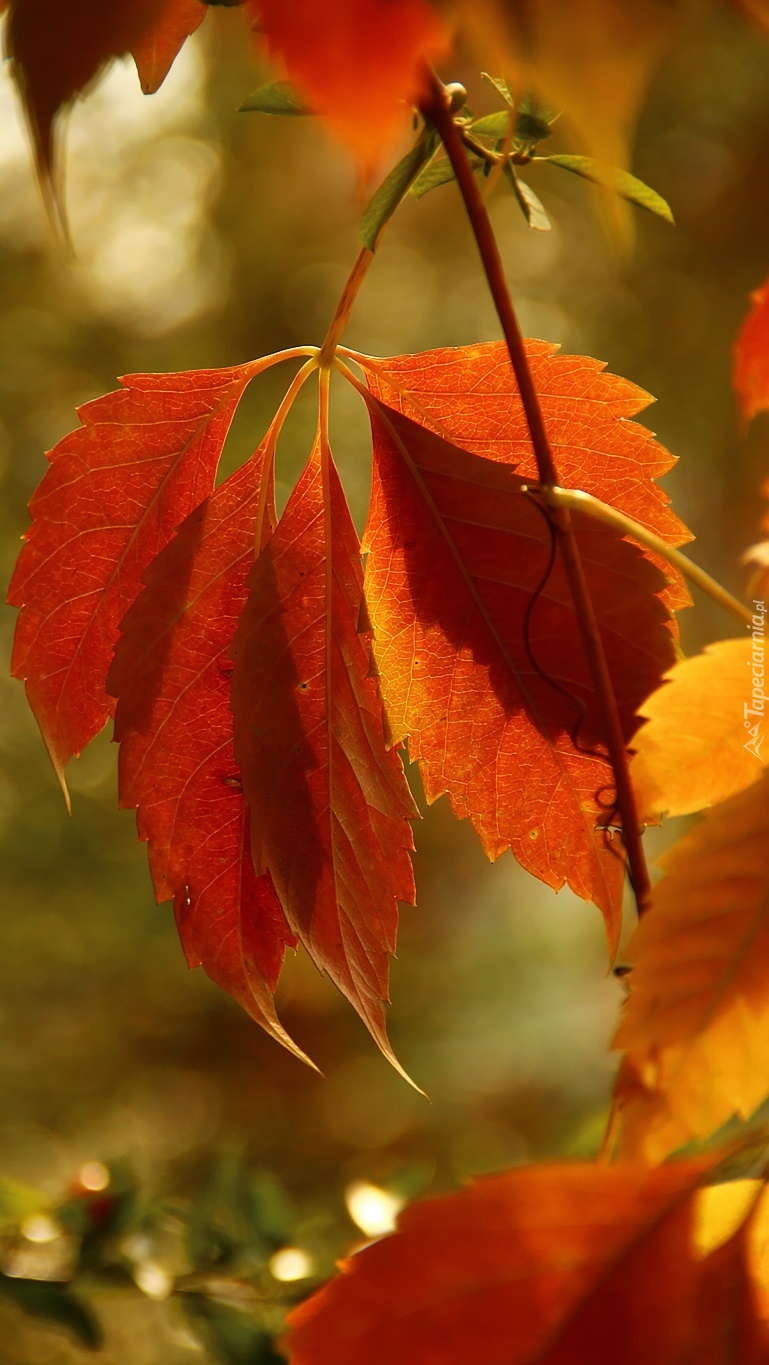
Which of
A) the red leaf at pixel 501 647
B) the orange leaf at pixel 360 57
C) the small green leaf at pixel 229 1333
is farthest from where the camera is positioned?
the small green leaf at pixel 229 1333

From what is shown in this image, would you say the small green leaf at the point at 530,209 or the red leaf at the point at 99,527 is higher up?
the small green leaf at the point at 530,209

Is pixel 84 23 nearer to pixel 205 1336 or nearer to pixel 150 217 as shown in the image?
pixel 205 1336

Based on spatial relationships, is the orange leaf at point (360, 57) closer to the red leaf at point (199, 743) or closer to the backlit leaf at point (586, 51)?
the backlit leaf at point (586, 51)

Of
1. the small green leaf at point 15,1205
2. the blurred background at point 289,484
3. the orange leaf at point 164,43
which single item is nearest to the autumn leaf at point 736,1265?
the orange leaf at point 164,43

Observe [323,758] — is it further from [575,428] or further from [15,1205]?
[15,1205]

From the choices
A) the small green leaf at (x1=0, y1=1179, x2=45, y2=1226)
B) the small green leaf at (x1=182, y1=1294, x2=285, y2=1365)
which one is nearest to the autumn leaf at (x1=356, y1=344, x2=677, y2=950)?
the small green leaf at (x1=182, y1=1294, x2=285, y2=1365)

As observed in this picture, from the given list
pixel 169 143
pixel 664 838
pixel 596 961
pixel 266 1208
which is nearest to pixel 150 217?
pixel 169 143
